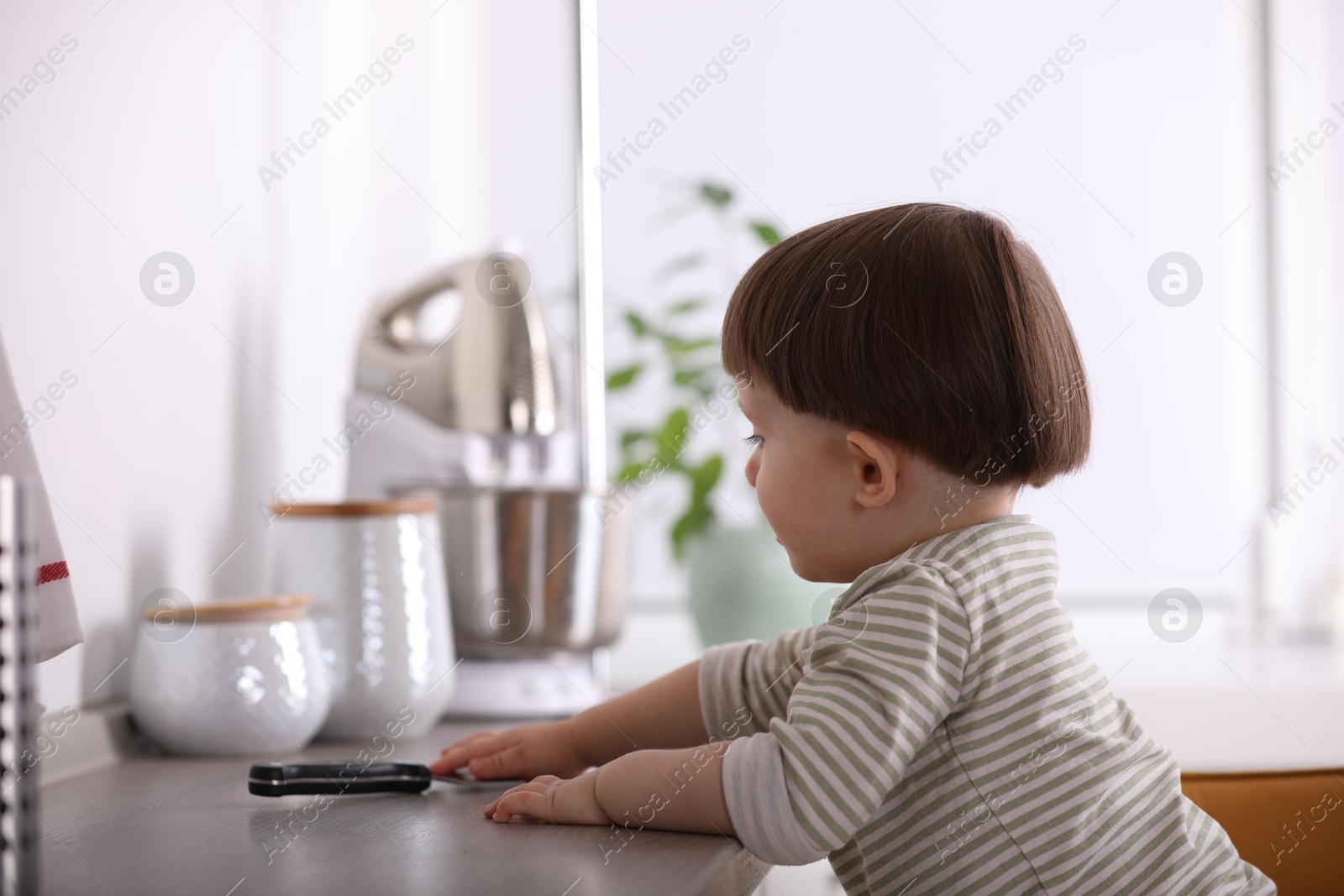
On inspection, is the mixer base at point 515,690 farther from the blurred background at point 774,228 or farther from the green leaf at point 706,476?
the green leaf at point 706,476

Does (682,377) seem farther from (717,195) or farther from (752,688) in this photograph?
(752,688)

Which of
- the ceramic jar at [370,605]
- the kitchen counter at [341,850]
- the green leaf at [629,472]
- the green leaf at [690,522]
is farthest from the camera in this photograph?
the green leaf at [629,472]

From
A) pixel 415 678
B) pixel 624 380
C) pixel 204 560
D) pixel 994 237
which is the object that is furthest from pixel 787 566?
pixel 994 237

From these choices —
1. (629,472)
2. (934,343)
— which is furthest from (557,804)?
(629,472)

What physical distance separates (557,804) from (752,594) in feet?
2.93

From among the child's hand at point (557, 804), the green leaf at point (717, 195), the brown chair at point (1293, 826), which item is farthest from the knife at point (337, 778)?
the green leaf at point (717, 195)

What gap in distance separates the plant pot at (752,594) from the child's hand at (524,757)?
73cm

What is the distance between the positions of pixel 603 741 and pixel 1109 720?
0.35 metres

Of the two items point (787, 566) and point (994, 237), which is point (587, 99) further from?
point (994, 237)

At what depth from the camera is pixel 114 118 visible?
95 cm

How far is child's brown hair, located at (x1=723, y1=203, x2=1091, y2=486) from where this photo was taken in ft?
2.27

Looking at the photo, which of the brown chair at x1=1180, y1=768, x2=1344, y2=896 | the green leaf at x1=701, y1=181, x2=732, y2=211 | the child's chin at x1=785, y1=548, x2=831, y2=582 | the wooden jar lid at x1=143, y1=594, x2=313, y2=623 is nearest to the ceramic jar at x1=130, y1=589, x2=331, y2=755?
the wooden jar lid at x1=143, y1=594, x2=313, y2=623

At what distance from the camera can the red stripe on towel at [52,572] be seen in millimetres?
735

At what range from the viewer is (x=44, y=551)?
2.42 feet
